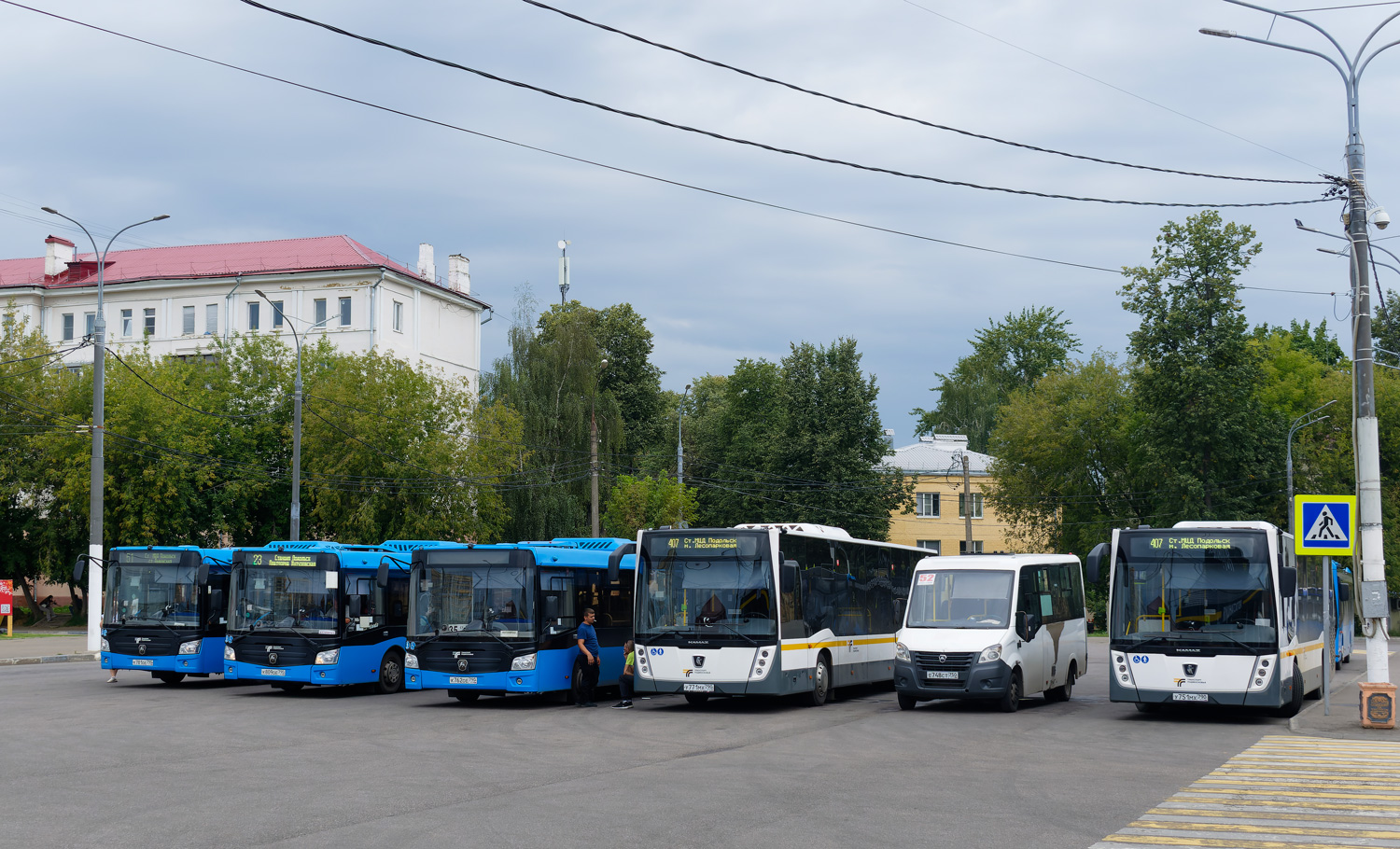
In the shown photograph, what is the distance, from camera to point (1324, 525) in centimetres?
1850

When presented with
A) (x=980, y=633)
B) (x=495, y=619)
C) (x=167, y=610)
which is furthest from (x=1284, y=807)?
(x=167, y=610)

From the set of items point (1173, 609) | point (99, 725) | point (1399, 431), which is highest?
point (1399, 431)

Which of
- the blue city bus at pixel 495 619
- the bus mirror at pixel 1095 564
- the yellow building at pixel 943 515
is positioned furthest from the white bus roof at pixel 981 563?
the yellow building at pixel 943 515

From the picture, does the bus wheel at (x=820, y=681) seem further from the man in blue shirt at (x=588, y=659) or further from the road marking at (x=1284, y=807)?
the road marking at (x=1284, y=807)

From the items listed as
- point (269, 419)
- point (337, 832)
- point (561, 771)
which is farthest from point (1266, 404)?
point (337, 832)

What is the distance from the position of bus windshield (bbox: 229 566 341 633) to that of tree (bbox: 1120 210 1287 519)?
39.6 meters

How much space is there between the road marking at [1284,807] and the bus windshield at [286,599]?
15.2 m

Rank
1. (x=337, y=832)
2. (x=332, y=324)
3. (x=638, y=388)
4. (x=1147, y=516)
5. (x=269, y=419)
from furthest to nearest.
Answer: (x=638, y=388)
(x=332, y=324)
(x=1147, y=516)
(x=269, y=419)
(x=337, y=832)

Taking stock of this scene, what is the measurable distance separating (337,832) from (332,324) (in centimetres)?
6314

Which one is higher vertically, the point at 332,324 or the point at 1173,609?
the point at 332,324

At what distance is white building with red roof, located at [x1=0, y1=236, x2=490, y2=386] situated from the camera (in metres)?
69.9

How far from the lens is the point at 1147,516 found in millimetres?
60969

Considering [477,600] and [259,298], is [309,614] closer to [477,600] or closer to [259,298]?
[477,600]

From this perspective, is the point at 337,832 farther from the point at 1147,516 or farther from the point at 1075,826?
the point at 1147,516
